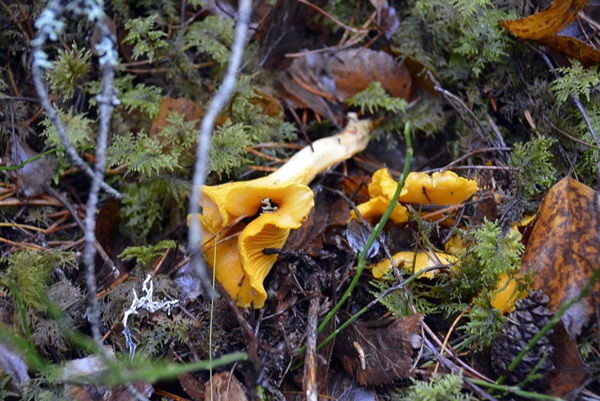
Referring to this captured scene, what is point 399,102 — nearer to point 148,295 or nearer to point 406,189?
point 406,189

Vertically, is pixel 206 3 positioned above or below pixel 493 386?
above

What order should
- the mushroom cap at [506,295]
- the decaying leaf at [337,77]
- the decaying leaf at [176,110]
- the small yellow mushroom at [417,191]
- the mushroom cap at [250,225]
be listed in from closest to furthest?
the mushroom cap at [506,295], the mushroom cap at [250,225], the small yellow mushroom at [417,191], the decaying leaf at [176,110], the decaying leaf at [337,77]

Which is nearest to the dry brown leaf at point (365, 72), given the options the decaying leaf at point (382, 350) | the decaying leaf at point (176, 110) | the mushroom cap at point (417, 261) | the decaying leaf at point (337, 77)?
the decaying leaf at point (337, 77)

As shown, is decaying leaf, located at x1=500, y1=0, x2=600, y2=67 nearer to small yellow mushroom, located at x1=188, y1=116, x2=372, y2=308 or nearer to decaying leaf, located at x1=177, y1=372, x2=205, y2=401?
small yellow mushroom, located at x1=188, y1=116, x2=372, y2=308

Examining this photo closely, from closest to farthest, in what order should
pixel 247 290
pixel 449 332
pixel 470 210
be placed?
pixel 449 332, pixel 247 290, pixel 470 210

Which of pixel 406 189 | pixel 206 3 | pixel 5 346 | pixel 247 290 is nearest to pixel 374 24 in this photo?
pixel 206 3

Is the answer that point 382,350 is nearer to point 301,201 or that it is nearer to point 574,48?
point 301,201

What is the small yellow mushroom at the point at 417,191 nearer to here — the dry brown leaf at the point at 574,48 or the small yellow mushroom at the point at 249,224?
the small yellow mushroom at the point at 249,224

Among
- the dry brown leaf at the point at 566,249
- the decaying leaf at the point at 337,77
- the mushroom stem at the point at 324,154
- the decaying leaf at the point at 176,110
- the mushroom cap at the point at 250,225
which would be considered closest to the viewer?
the dry brown leaf at the point at 566,249
